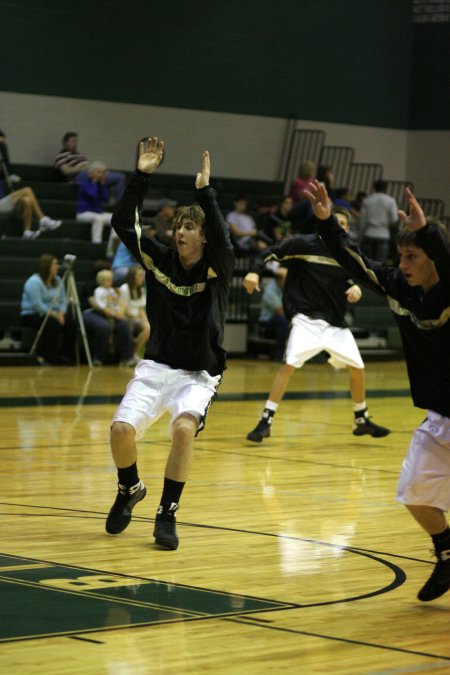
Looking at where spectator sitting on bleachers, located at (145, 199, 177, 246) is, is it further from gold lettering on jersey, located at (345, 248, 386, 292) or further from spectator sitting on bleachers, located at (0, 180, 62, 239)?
gold lettering on jersey, located at (345, 248, 386, 292)

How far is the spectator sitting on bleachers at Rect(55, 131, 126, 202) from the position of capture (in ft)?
65.7

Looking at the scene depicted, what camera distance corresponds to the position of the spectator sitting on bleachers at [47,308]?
16719 mm

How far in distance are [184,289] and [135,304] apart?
11003mm

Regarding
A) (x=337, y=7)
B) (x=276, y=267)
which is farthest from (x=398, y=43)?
(x=276, y=267)

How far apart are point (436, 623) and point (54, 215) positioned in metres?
15.3

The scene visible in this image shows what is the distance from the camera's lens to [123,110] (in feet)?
71.9

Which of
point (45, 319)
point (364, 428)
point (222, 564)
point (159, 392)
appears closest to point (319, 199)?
point (159, 392)

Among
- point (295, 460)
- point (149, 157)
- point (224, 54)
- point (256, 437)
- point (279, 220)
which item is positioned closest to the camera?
point (149, 157)

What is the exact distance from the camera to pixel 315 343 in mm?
10867

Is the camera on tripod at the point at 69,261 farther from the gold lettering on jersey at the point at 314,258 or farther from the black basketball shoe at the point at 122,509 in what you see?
the black basketball shoe at the point at 122,509

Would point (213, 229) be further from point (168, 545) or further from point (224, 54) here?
point (224, 54)

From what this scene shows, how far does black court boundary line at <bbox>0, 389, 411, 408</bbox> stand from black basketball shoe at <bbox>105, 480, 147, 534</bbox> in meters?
6.04

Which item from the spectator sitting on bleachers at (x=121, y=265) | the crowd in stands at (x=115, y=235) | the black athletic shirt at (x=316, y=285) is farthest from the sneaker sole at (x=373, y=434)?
the spectator sitting on bleachers at (x=121, y=265)

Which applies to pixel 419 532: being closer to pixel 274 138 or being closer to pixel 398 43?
pixel 274 138
